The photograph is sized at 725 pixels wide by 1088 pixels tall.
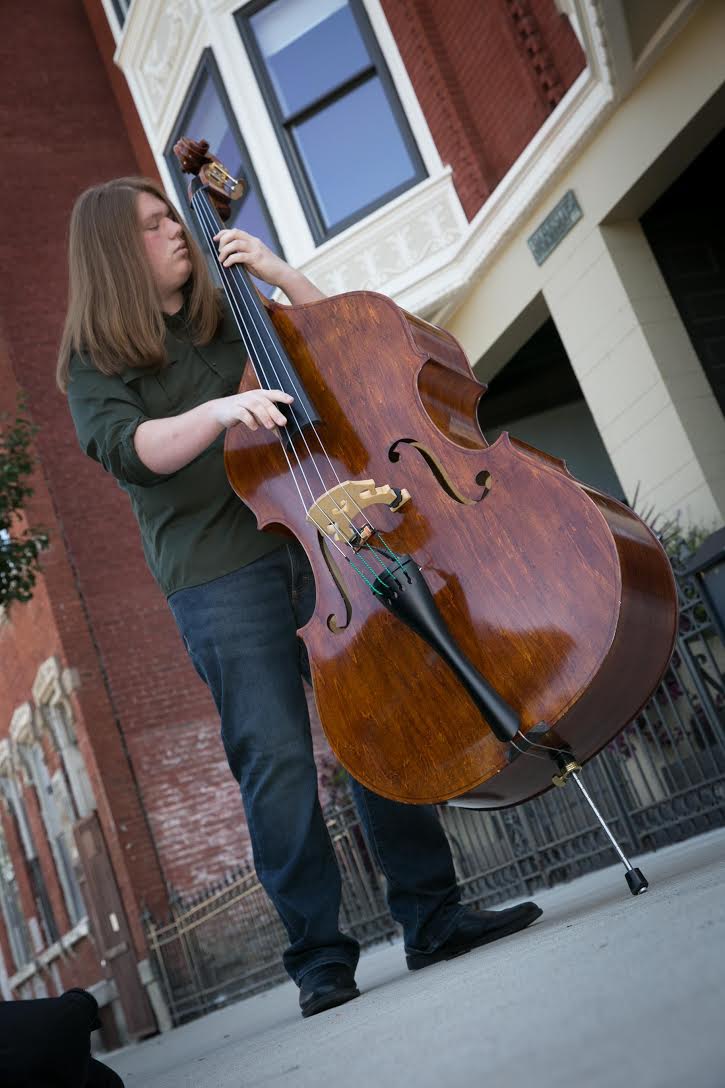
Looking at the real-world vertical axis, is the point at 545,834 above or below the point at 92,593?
below

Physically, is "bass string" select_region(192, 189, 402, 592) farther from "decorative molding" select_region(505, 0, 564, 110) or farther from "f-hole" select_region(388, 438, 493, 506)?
"decorative molding" select_region(505, 0, 564, 110)

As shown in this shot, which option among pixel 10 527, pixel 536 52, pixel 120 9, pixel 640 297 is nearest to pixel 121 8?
pixel 120 9

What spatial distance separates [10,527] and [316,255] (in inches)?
166

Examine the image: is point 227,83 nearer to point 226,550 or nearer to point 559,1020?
point 226,550

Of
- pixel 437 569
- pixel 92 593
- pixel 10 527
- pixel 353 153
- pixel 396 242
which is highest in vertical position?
pixel 353 153

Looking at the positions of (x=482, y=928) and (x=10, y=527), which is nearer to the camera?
(x=482, y=928)

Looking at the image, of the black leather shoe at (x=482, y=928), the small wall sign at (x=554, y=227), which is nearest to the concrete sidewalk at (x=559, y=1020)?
the black leather shoe at (x=482, y=928)

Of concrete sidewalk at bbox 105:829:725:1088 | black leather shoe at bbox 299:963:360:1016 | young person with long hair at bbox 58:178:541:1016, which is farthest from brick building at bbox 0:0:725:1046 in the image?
concrete sidewalk at bbox 105:829:725:1088

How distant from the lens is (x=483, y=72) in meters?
8.55

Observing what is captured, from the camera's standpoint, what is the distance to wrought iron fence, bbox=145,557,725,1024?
17.9 feet

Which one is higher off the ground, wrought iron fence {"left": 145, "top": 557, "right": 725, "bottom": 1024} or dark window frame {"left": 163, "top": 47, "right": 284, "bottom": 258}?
dark window frame {"left": 163, "top": 47, "right": 284, "bottom": 258}

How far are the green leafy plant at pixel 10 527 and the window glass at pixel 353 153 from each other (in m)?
3.73

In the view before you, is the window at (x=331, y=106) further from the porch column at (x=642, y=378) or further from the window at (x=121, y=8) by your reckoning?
the window at (x=121, y=8)

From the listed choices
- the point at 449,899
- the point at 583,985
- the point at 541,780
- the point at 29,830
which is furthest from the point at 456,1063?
the point at 29,830
